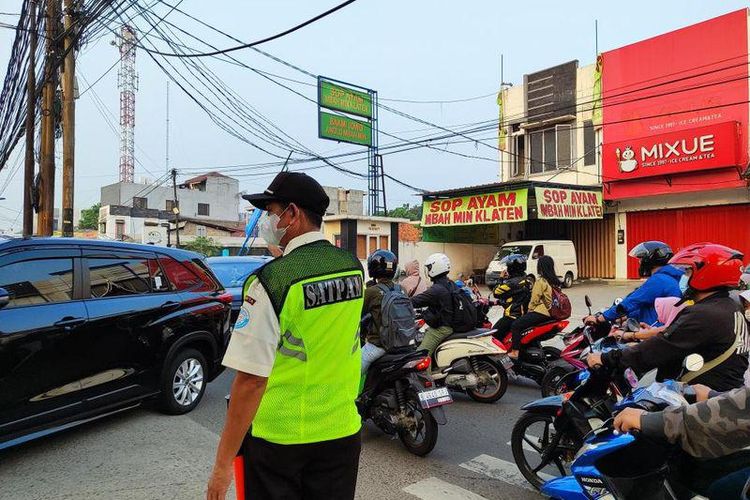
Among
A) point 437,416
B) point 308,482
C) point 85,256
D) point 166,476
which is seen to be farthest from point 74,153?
point 308,482

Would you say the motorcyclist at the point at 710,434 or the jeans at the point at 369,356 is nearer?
the motorcyclist at the point at 710,434

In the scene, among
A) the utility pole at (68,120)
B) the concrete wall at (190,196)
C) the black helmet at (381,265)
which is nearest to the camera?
the black helmet at (381,265)

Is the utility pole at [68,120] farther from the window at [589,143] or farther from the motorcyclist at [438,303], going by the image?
the window at [589,143]

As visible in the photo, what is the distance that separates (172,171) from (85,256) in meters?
28.5

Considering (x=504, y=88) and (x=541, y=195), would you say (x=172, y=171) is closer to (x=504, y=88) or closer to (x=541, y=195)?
(x=504, y=88)

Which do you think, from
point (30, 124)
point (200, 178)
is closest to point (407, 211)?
point (200, 178)

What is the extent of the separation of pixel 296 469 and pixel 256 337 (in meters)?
0.51

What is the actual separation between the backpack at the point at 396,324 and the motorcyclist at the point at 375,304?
8cm

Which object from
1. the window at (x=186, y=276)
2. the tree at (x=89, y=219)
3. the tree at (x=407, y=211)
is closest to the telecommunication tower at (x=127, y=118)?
the tree at (x=89, y=219)

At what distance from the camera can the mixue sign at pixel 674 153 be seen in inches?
658

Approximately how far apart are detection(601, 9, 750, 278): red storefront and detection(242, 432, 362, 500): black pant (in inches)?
699

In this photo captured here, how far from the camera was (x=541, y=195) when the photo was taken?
1878 centimetres

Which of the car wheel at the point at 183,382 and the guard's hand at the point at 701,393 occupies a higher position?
the guard's hand at the point at 701,393

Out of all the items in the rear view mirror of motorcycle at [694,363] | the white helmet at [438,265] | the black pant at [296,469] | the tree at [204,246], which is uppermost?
the tree at [204,246]
